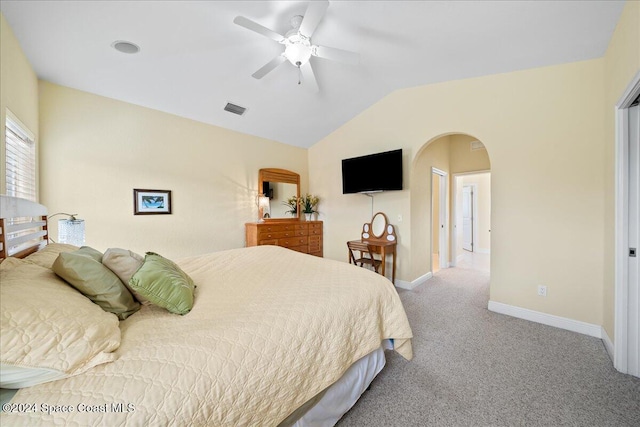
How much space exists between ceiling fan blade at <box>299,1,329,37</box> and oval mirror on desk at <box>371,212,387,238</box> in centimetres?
275

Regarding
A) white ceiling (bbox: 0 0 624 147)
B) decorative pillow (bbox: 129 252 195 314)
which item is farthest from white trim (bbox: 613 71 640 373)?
decorative pillow (bbox: 129 252 195 314)

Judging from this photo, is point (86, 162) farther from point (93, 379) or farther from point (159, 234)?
point (93, 379)

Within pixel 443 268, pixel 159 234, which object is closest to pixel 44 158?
pixel 159 234

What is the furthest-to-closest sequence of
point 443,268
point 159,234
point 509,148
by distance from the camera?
point 443,268, point 159,234, point 509,148

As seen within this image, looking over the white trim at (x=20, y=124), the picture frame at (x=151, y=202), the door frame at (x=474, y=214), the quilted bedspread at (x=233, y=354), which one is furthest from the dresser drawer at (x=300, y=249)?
the door frame at (x=474, y=214)

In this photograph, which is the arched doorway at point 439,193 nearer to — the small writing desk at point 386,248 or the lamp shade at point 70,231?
the small writing desk at point 386,248

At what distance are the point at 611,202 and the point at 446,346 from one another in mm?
1873

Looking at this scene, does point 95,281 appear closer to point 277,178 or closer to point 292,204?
point 277,178

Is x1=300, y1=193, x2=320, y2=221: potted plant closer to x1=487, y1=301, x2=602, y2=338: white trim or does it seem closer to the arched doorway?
the arched doorway

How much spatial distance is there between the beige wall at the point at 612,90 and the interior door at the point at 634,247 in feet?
0.67

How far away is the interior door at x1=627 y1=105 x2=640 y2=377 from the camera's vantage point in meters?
1.88

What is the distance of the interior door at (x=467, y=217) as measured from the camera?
7.08 m

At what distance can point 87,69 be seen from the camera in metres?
2.60

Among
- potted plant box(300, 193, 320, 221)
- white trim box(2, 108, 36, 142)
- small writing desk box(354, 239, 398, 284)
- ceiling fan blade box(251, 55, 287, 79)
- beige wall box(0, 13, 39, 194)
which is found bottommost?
small writing desk box(354, 239, 398, 284)
